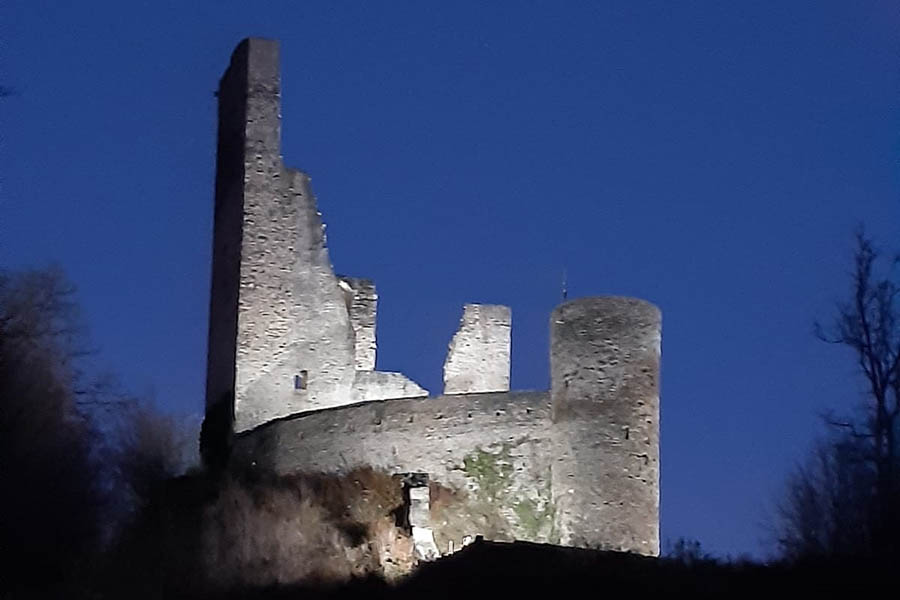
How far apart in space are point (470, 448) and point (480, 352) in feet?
22.2

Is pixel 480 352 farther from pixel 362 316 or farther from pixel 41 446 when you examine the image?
pixel 41 446

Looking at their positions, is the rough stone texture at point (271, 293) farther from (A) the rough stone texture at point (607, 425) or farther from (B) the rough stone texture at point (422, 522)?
(A) the rough stone texture at point (607, 425)

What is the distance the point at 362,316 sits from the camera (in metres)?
34.5

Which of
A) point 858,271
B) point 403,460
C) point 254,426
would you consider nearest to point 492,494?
point 403,460

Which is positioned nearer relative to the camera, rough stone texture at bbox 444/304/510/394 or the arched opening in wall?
the arched opening in wall

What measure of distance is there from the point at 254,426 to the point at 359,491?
4.50m

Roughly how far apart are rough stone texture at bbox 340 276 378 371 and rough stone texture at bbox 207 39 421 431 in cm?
4

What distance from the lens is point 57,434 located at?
36094 millimetres

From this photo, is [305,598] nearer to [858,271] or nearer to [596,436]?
[596,436]

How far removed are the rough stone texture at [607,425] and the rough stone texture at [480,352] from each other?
20.6 ft

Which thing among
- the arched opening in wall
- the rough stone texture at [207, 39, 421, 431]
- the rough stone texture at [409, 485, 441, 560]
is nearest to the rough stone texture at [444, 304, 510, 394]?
the rough stone texture at [207, 39, 421, 431]

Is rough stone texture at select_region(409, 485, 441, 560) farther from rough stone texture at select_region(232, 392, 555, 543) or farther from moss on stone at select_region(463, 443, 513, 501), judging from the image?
moss on stone at select_region(463, 443, 513, 501)

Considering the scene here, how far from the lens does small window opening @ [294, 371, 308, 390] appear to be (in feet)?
105

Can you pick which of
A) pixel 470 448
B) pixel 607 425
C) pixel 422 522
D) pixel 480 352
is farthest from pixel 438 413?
pixel 480 352
